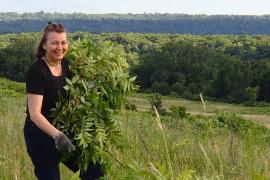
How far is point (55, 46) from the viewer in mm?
3697

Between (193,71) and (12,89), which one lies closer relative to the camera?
(12,89)

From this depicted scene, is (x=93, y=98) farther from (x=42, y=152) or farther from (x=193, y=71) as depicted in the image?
(x=193, y=71)

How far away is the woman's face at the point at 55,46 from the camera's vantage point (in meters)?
3.70

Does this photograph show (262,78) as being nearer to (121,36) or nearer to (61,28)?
(121,36)

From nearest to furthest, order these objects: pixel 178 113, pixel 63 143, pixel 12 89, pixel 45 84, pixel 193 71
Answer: pixel 63 143 < pixel 45 84 < pixel 178 113 < pixel 12 89 < pixel 193 71

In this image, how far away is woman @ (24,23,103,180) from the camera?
11.7ft

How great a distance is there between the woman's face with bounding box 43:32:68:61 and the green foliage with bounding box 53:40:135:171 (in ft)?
0.48

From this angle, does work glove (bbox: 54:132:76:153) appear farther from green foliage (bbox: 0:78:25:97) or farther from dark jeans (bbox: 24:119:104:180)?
green foliage (bbox: 0:78:25:97)

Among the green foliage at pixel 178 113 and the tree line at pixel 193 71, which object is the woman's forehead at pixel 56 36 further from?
the tree line at pixel 193 71

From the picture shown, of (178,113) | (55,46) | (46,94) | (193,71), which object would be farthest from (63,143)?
(193,71)

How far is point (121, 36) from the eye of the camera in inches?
4791

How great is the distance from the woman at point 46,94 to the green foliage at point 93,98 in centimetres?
8

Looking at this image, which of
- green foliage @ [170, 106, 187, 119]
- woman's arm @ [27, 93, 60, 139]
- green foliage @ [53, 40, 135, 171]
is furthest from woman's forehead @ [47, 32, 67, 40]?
green foliage @ [170, 106, 187, 119]

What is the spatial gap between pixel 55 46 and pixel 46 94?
333 millimetres
